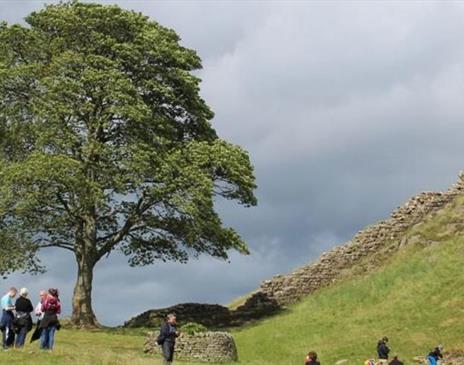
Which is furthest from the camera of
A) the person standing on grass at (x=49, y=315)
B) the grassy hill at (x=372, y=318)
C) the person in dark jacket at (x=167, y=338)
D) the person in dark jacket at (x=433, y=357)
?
the grassy hill at (x=372, y=318)

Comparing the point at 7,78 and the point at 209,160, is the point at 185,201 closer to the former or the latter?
the point at 209,160

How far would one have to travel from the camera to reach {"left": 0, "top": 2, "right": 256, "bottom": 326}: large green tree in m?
46.0

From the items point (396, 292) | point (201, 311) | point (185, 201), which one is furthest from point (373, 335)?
point (201, 311)

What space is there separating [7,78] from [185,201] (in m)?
12.7

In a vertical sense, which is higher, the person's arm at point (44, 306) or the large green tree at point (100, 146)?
the large green tree at point (100, 146)

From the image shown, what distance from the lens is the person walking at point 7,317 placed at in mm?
27594

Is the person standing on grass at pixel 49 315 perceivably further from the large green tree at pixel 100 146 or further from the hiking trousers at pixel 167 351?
the large green tree at pixel 100 146

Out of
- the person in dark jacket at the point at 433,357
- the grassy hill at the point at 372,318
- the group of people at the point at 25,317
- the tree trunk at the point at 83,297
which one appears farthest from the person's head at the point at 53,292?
the tree trunk at the point at 83,297

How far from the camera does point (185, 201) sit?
46.1 metres

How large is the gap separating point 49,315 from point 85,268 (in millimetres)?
22147

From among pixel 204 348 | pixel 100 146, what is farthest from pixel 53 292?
pixel 100 146

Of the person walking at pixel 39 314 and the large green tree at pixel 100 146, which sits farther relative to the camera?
the large green tree at pixel 100 146

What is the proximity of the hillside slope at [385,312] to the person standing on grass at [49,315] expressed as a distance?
403 inches

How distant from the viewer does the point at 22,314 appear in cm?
2764
